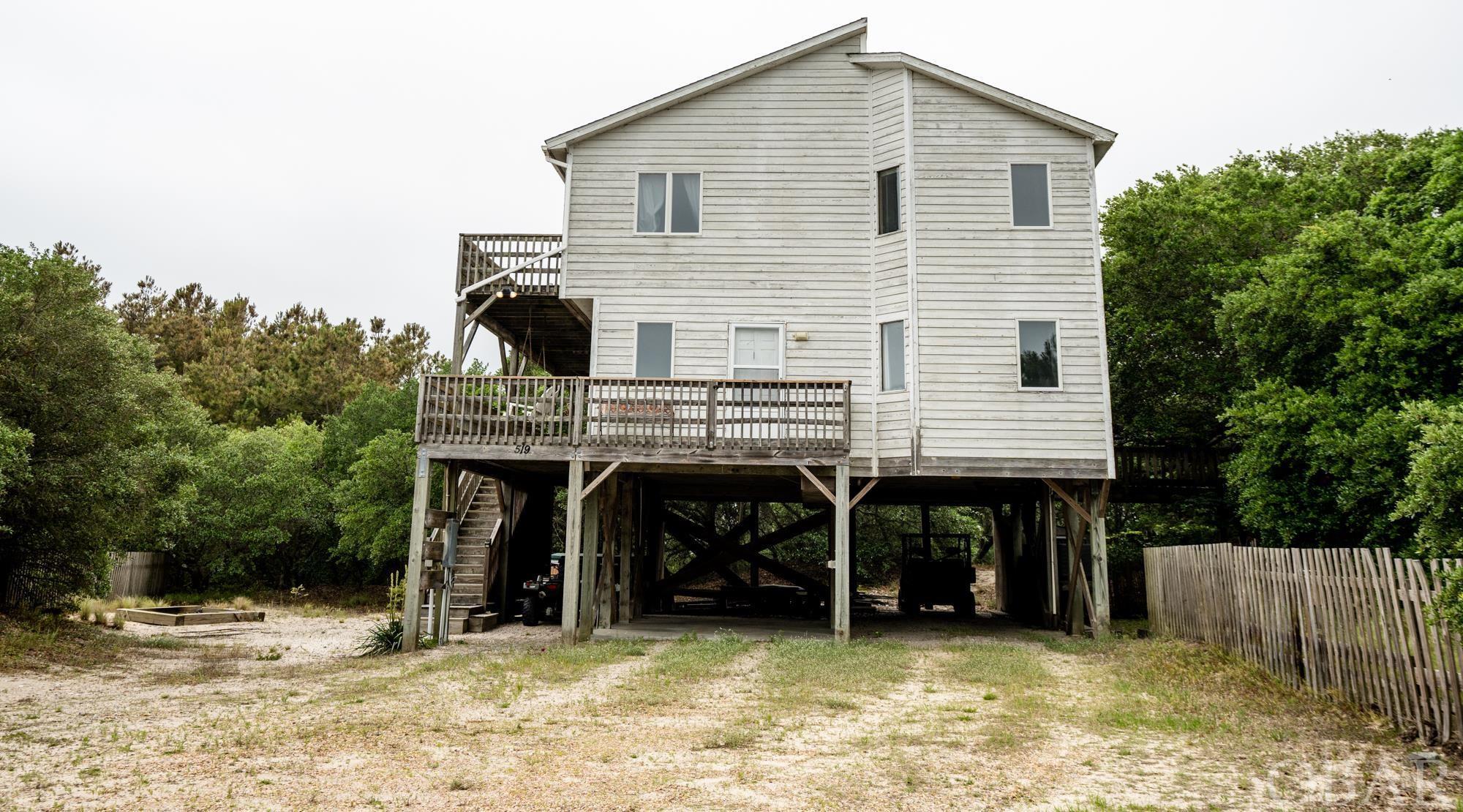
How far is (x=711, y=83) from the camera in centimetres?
1748

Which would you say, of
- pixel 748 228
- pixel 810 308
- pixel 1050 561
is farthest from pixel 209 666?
pixel 1050 561

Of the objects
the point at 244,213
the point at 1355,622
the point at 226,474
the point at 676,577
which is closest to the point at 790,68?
the point at 676,577

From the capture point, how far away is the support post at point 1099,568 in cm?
1623

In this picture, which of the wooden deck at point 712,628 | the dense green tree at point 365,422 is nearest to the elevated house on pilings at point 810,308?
the wooden deck at point 712,628

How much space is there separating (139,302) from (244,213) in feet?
72.3

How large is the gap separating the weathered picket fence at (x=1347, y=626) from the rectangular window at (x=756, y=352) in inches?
301

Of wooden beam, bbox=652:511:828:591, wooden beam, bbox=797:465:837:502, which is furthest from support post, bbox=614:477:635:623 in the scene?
wooden beam, bbox=797:465:837:502

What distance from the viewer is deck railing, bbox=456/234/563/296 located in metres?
18.2

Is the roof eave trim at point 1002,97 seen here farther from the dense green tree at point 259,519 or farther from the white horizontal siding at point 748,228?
the dense green tree at point 259,519

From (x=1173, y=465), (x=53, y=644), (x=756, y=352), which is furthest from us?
(x=1173, y=465)

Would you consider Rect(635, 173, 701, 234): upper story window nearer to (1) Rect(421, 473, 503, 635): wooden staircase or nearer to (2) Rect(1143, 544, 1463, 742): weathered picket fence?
(1) Rect(421, 473, 503, 635): wooden staircase

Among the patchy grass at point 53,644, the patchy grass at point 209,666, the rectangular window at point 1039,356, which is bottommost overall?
the patchy grass at point 209,666

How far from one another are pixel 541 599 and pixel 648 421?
6700 mm

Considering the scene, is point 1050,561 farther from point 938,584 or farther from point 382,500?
point 382,500
